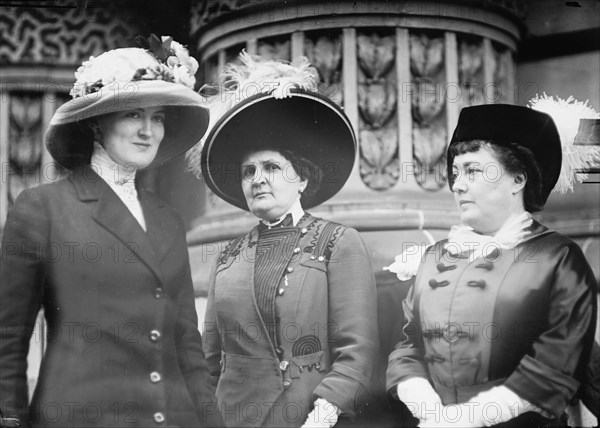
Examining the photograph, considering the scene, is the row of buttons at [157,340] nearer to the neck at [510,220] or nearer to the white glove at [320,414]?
the white glove at [320,414]

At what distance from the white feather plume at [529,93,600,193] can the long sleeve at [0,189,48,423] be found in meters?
2.80

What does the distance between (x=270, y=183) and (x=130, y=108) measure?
2.83 feet

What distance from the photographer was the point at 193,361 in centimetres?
623

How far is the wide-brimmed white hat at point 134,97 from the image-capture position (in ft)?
20.9

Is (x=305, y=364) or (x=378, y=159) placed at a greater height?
(x=378, y=159)

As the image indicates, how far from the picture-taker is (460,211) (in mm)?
6465

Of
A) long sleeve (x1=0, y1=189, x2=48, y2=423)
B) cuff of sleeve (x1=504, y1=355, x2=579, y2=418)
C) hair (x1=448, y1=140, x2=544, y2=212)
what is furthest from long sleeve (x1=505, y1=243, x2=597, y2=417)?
long sleeve (x1=0, y1=189, x2=48, y2=423)

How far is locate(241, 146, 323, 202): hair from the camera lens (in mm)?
6461

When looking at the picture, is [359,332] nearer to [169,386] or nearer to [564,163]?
[169,386]

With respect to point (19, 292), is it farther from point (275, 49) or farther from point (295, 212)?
point (275, 49)

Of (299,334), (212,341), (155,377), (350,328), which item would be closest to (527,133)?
(350,328)

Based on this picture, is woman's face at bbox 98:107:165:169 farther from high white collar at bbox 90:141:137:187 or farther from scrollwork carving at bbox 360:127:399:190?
scrollwork carving at bbox 360:127:399:190

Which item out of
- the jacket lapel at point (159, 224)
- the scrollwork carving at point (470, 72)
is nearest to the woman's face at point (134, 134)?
the jacket lapel at point (159, 224)

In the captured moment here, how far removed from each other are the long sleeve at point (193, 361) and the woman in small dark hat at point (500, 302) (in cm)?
96
